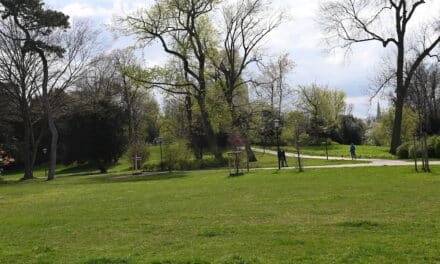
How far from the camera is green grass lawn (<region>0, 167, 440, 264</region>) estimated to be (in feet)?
24.4

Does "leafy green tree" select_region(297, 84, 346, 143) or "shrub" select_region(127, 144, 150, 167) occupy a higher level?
"leafy green tree" select_region(297, 84, 346, 143)

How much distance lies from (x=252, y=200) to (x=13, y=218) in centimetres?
733

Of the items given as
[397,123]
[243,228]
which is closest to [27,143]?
[397,123]

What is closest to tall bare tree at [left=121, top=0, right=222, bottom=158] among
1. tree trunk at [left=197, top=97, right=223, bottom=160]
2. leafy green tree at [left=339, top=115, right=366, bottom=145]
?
tree trunk at [left=197, top=97, right=223, bottom=160]

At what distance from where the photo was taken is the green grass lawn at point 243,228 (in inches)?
292

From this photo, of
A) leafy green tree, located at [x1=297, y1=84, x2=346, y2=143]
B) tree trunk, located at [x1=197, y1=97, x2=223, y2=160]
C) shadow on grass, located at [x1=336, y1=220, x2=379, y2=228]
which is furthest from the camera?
leafy green tree, located at [x1=297, y1=84, x2=346, y2=143]

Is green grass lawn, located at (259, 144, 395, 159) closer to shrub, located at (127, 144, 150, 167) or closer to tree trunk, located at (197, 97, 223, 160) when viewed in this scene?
tree trunk, located at (197, 97, 223, 160)

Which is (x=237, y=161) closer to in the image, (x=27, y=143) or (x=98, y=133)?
(x=27, y=143)

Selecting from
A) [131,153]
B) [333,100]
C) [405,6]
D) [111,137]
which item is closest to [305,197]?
[405,6]

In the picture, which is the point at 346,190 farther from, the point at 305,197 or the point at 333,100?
the point at 333,100

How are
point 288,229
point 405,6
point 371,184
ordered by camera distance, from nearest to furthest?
point 288,229
point 371,184
point 405,6

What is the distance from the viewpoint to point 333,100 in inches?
3467

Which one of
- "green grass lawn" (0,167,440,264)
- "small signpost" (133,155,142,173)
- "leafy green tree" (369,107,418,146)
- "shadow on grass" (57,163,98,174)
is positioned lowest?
"green grass lawn" (0,167,440,264)

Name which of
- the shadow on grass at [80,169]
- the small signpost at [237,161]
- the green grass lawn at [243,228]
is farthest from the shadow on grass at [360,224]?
the shadow on grass at [80,169]
